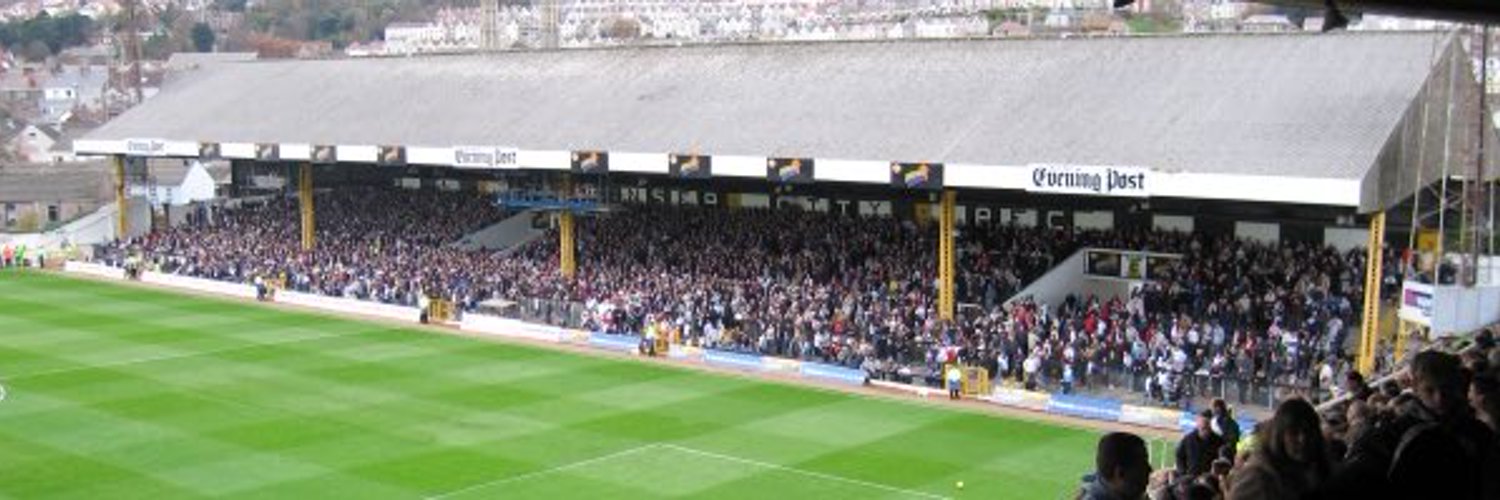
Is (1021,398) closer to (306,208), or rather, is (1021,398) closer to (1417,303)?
(1417,303)

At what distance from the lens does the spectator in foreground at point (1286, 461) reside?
492cm

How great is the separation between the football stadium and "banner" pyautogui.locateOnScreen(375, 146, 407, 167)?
0.10 meters

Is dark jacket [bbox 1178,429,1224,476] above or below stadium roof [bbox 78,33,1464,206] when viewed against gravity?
below

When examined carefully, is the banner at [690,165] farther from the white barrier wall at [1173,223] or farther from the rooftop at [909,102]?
the white barrier wall at [1173,223]

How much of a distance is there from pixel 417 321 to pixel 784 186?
10483mm

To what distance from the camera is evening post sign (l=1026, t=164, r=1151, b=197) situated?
28.4 metres

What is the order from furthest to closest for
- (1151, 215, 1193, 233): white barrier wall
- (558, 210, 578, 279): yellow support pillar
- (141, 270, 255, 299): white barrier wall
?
(141, 270, 255, 299): white barrier wall
(558, 210, 578, 279): yellow support pillar
(1151, 215, 1193, 233): white barrier wall

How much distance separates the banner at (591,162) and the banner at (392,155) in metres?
7.02

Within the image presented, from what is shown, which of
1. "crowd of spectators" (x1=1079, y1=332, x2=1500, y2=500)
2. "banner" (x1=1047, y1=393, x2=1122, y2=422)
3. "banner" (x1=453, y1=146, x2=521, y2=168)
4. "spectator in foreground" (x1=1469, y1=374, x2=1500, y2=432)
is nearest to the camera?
"crowd of spectators" (x1=1079, y1=332, x2=1500, y2=500)

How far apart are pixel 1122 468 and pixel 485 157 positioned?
119ft

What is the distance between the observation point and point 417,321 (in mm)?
39469

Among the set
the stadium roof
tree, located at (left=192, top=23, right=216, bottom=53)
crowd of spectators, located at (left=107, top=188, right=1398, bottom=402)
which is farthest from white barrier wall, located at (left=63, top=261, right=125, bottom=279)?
tree, located at (left=192, top=23, right=216, bottom=53)

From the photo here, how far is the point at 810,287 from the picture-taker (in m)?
34.4

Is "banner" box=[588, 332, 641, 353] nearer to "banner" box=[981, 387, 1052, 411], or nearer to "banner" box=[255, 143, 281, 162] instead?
"banner" box=[981, 387, 1052, 411]
